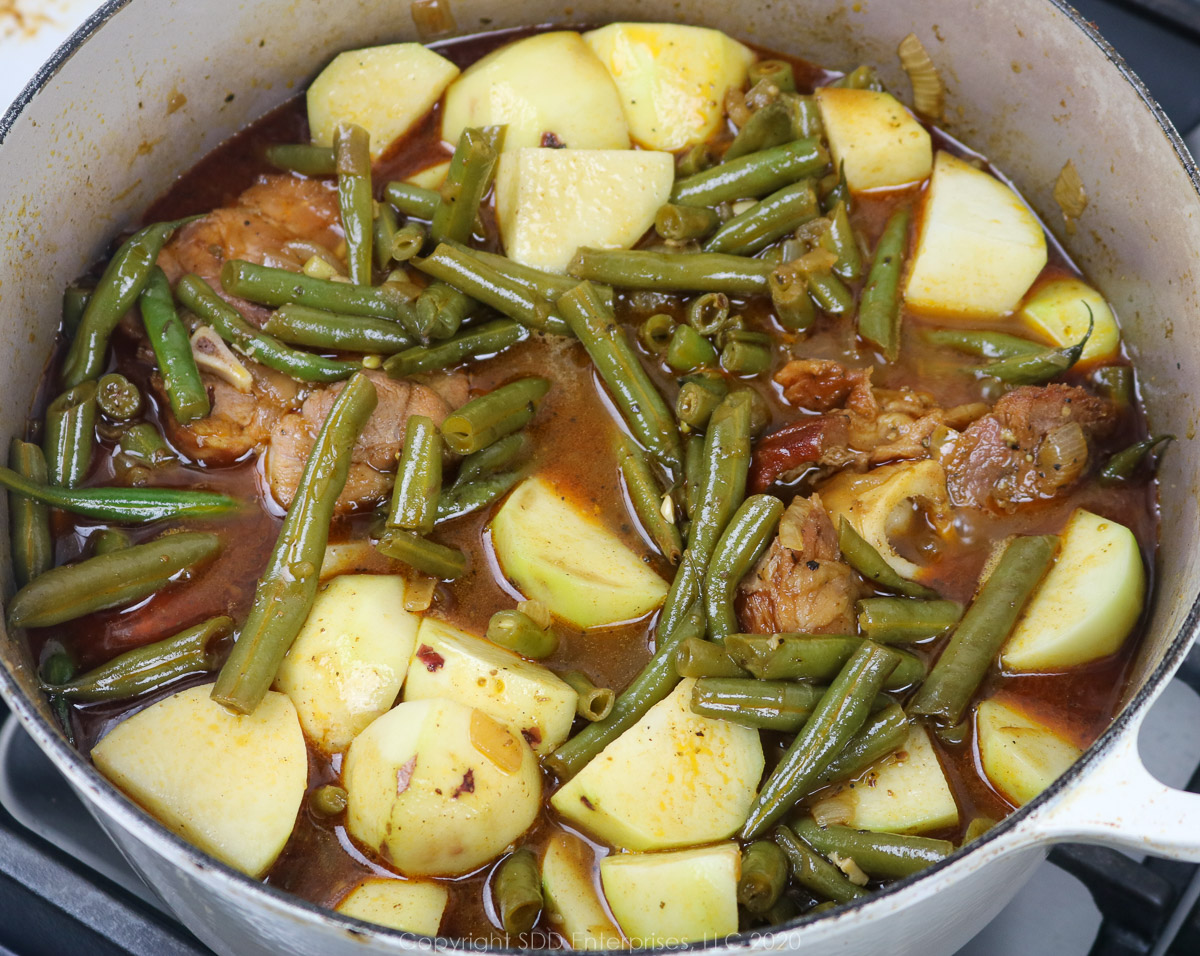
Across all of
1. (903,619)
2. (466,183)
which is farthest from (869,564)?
(466,183)

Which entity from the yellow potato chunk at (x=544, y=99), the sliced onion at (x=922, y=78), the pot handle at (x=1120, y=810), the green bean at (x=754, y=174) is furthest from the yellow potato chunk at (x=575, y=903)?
the sliced onion at (x=922, y=78)

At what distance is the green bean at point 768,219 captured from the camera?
10.7 feet

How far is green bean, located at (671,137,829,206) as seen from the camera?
3309mm

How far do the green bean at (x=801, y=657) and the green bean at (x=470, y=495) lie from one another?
2.61 feet

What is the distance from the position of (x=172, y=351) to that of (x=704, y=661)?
172cm

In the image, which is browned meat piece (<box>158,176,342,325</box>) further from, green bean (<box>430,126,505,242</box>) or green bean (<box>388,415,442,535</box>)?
green bean (<box>388,415,442,535</box>)

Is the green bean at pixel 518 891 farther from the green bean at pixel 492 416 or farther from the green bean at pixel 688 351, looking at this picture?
the green bean at pixel 688 351

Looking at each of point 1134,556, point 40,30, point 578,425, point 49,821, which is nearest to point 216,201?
point 40,30

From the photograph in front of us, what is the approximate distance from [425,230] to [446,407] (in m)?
0.70

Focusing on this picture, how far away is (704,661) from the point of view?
8.43 feet

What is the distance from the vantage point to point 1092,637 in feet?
8.98

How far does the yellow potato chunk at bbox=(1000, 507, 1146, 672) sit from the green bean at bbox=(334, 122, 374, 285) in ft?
6.88

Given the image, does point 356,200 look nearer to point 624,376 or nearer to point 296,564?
point 624,376

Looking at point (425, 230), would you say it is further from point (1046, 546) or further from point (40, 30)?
point (1046, 546)
